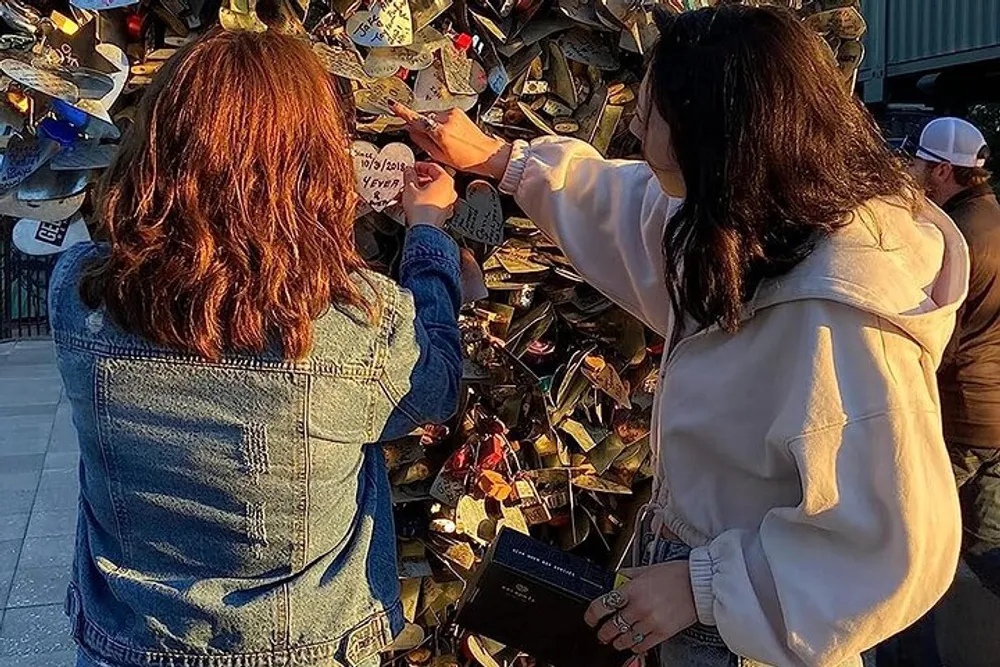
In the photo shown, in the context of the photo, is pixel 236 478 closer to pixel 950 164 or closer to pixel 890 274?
pixel 890 274

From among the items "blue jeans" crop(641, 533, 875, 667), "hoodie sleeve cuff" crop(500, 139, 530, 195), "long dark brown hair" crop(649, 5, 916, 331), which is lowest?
"blue jeans" crop(641, 533, 875, 667)

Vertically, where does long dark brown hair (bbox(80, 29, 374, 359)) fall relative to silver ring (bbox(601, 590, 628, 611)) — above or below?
above

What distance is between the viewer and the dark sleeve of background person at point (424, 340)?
4.41 ft

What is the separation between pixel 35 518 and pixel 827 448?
13.9 feet

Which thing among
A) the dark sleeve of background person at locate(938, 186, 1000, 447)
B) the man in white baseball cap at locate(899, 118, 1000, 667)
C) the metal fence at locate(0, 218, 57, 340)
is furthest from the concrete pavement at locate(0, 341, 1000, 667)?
the metal fence at locate(0, 218, 57, 340)

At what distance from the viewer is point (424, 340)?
1.38 meters

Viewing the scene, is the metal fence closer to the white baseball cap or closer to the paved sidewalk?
the paved sidewalk

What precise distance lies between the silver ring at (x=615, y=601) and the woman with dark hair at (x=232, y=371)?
1.10 feet

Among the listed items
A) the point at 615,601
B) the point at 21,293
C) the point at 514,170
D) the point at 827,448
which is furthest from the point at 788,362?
the point at 21,293

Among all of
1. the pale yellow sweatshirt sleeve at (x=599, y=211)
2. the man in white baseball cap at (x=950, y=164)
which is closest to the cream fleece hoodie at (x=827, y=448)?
the pale yellow sweatshirt sleeve at (x=599, y=211)

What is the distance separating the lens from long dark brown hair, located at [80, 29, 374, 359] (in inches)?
47.1

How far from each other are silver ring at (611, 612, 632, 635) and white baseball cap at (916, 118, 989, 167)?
111 inches

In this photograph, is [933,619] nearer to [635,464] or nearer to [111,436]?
[635,464]

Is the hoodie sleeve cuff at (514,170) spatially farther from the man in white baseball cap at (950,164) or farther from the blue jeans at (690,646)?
the man in white baseball cap at (950,164)
